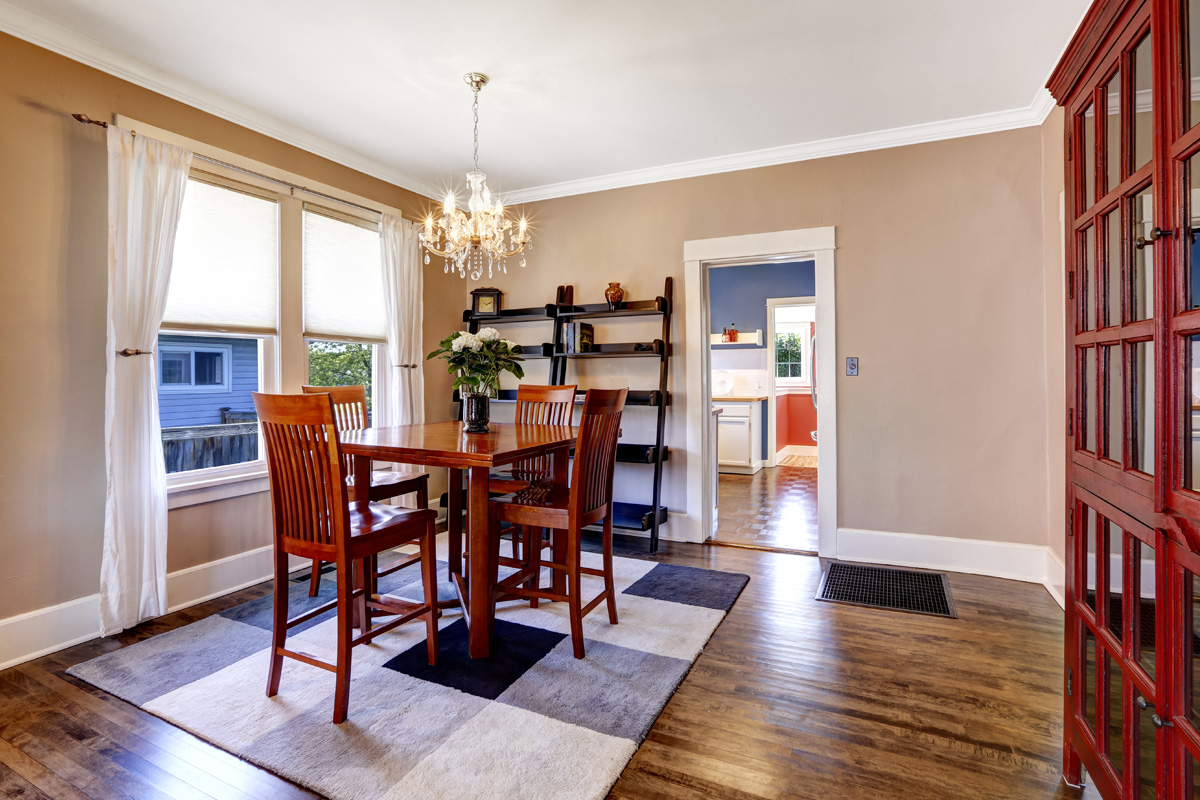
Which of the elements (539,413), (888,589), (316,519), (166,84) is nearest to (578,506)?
(316,519)

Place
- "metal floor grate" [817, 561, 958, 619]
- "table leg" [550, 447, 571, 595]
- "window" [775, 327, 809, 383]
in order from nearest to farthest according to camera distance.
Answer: "table leg" [550, 447, 571, 595]
"metal floor grate" [817, 561, 958, 619]
"window" [775, 327, 809, 383]

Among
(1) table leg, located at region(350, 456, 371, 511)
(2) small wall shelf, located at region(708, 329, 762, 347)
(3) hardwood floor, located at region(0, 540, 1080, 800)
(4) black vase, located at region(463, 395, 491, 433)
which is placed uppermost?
(2) small wall shelf, located at region(708, 329, 762, 347)

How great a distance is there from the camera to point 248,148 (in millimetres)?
3213

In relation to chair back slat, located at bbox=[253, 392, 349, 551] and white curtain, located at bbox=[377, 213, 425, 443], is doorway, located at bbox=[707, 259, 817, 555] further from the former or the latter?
chair back slat, located at bbox=[253, 392, 349, 551]

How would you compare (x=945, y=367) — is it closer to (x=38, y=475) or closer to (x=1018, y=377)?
(x=1018, y=377)

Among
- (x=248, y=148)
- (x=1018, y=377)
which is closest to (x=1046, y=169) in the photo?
(x=1018, y=377)

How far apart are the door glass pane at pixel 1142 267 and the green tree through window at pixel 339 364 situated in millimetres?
3788

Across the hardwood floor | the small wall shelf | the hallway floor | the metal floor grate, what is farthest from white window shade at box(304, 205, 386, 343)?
the small wall shelf

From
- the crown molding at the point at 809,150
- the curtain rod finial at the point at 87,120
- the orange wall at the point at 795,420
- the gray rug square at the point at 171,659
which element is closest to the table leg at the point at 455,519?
the gray rug square at the point at 171,659

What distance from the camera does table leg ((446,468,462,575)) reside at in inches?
105

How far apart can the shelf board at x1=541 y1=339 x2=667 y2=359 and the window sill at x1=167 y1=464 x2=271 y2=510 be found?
6.59ft

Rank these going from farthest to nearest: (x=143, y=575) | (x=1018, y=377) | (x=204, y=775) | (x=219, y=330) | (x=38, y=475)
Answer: (x=1018, y=377), (x=219, y=330), (x=143, y=575), (x=38, y=475), (x=204, y=775)

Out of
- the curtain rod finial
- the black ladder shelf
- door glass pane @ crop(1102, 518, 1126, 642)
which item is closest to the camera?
door glass pane @ crop(1102, 518, 1126, 642)

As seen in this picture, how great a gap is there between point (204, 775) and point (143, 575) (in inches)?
56.8
